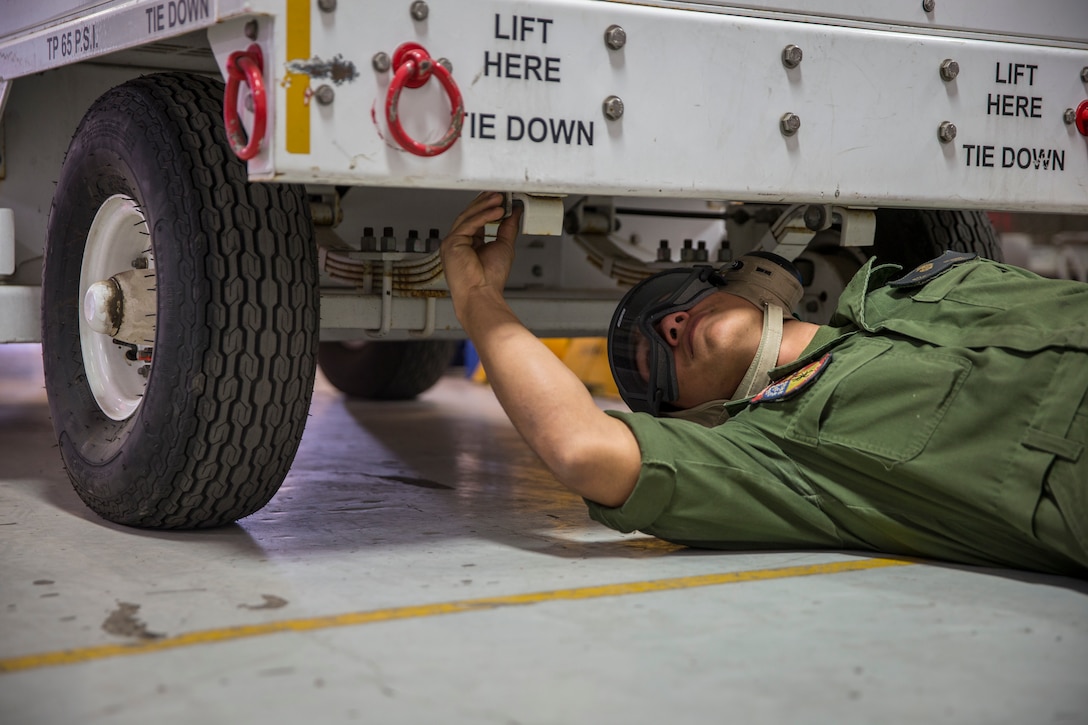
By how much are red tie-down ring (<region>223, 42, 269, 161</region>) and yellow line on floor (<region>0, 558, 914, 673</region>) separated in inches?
34.5

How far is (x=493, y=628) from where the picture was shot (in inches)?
84.6

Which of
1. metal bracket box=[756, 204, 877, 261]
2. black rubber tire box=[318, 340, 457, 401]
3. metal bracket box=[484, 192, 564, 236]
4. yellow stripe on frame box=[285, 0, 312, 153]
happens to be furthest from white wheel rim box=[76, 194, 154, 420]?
black rubber tire box=[318, 340, 457, 401]

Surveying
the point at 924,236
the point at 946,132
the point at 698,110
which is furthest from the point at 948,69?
the point at 924,236

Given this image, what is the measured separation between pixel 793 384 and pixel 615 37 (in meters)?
0.82

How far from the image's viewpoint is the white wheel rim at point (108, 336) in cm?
312

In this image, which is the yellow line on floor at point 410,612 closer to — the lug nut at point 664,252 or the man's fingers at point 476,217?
the man's fingers at point 476,217

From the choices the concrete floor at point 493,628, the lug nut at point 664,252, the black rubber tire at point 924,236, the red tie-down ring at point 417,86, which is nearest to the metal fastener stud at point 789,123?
the red tie-down ring at point 417,86

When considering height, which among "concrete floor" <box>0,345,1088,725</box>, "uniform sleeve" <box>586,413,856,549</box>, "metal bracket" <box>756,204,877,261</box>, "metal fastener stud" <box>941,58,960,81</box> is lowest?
"concrete floor" <box>0,345,1088,725</box>

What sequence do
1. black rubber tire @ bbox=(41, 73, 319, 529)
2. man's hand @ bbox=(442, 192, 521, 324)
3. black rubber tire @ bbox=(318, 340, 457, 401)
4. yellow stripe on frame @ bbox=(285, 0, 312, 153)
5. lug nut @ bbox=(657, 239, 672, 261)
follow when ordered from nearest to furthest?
yellow stripe on frame @ bbox=(285, 0, 312, 153) → black rubber tire @ bbox=(41, 73, 319, 529) → man's hand @ bbox=(442, 192, 521, 324) → lug nut @ bbox=(657, 239, 672, 261) → black rubber tire @ bbox=(318, 340, 457, 401)

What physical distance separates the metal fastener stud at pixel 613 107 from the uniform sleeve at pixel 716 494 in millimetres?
623

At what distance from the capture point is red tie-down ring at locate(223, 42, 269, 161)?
2.35 metres

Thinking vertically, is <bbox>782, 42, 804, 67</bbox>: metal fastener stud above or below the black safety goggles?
above

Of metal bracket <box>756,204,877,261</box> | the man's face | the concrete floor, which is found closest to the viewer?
the concrete floor

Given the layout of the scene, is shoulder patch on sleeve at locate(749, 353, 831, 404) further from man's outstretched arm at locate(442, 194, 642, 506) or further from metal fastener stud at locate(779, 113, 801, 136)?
metal fastener stud at locate(779, 113, 801, 136)
